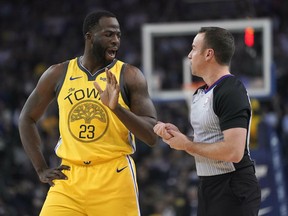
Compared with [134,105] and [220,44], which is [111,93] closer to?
[134,105]

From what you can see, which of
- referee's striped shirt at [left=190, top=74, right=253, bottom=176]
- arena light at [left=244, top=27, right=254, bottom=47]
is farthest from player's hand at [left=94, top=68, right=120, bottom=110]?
arena light at [left=244, top=27, right=254, bottom=47]

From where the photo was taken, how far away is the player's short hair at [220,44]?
14.7 feet

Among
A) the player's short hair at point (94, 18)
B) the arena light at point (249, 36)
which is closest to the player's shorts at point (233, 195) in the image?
the player's short hair at point (94, 18)

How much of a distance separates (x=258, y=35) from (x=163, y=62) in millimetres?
3167

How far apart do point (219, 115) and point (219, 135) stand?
0.15 metres

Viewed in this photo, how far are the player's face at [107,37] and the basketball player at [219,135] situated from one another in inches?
31.8

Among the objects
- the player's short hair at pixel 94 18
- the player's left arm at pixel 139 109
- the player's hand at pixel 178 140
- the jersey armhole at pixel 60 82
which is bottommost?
the player's hand at pixel 178 140

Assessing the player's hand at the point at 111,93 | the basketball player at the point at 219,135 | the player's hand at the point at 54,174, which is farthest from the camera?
the player's hand at the point at 54,174

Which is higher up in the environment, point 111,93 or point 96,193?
point 111,93

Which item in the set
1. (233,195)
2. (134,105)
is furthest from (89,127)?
(233,195)

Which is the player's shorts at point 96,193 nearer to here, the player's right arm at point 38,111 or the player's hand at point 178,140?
the player's right arm at point 38,111

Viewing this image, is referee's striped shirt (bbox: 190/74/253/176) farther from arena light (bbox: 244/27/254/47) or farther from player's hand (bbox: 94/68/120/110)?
arena light (bbox: 244/27/254/47)

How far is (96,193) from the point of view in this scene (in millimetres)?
5004

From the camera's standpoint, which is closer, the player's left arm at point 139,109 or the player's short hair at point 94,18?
the player's left arm at point 139,109
